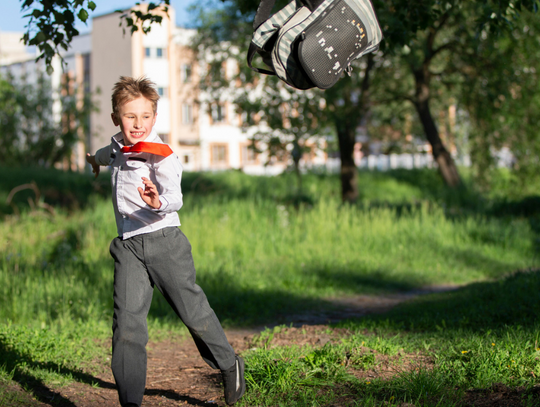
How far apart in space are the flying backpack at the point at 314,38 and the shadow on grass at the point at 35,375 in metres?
2.30

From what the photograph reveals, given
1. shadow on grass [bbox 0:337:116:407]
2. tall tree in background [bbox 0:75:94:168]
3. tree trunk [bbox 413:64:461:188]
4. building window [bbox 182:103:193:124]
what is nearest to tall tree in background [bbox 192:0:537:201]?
tree trunk [bbox 413:64:461:188]

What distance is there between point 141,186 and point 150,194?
0.19 m

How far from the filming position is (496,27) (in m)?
5.19

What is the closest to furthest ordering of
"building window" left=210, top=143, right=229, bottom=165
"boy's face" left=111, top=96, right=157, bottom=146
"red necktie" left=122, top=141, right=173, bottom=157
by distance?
"red necktie" left=122, top=141, right=173, bottom=157
"boy's face" left=111, top=96, right=157, bottom=146
"building window" left=210, top=143, right=229, bottom=165

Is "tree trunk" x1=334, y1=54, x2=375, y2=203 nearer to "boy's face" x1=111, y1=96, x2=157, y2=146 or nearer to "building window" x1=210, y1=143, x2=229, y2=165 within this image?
"boy's face" x1=111, y1=96, x2=157, y2=146

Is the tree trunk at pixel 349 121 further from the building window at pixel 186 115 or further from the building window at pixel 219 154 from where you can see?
the building window at pixel 219 154

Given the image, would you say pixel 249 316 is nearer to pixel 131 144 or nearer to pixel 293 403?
pixel 293 403

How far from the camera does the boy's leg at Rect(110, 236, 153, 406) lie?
2.87m

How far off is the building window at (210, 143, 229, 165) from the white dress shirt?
4883 centimetres

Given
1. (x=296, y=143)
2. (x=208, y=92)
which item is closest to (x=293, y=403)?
(x=296, y=143)

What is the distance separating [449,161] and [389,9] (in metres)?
12.7

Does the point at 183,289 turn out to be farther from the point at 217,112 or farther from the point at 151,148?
the point at 217,112

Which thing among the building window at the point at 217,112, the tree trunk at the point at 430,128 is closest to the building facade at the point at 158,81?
the building window at the point at 217,112

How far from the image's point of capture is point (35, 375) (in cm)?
388
